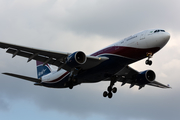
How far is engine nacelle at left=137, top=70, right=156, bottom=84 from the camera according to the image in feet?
134

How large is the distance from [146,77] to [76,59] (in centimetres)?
1130

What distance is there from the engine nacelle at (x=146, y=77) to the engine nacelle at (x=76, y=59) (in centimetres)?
1013

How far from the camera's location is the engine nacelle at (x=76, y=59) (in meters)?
33.4

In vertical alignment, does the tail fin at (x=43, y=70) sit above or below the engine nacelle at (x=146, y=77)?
above

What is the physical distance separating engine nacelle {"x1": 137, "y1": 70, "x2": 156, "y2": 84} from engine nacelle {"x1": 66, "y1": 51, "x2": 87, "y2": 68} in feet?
33.2

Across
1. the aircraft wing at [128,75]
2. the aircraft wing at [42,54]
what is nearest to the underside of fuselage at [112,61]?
the aircraft wing at [42,54]

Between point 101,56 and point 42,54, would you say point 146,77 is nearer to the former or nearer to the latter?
point 101,56

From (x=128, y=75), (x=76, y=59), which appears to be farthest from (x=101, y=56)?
(x=128, y=75)

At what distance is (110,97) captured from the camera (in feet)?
136

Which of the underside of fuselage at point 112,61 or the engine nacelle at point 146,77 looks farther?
the engine nacelle at point 146,77

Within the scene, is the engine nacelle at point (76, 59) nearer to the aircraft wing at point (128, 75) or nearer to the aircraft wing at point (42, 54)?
the aircraft wing at point (42, 54)

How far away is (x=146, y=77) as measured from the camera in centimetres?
4069

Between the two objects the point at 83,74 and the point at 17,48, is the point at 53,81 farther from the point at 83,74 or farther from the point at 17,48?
the point at 17,48

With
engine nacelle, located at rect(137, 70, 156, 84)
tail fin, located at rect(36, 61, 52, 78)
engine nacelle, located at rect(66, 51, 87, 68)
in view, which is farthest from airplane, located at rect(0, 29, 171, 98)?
tail fin, located at rect(36, 61, 52, 78)
